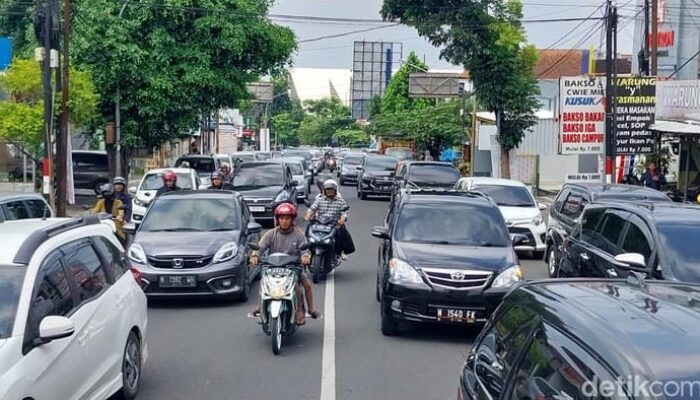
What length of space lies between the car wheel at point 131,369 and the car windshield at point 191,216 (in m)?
5.80

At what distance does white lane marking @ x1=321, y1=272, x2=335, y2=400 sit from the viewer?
351 inches

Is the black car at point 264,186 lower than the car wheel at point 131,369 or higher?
higher

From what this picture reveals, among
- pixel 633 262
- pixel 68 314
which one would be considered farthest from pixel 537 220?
pixel 68 314

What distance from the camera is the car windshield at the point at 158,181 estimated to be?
90.5 feet

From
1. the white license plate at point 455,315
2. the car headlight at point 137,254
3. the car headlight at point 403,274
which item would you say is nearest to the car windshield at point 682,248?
the white license plate at point 455,315

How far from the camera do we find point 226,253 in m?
13.6

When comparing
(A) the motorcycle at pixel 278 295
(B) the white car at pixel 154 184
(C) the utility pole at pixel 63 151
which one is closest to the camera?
(A) the motorcycle at pixel 278 295

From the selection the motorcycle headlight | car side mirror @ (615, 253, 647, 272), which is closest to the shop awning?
the motorcycle headlight

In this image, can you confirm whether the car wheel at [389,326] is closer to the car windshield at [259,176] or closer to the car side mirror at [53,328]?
the car side mirror at [53,328]

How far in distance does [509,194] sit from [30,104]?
15.7 meters

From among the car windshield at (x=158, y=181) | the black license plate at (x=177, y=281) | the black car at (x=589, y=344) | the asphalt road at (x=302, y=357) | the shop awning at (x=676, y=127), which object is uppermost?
the shop awning at (x=676, y=127)

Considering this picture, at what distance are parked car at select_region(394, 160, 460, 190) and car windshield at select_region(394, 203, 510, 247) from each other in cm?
1643

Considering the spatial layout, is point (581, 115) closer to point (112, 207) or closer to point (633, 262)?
point (112, 207)

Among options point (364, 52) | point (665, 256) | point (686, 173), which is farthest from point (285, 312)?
point (364, 52)
